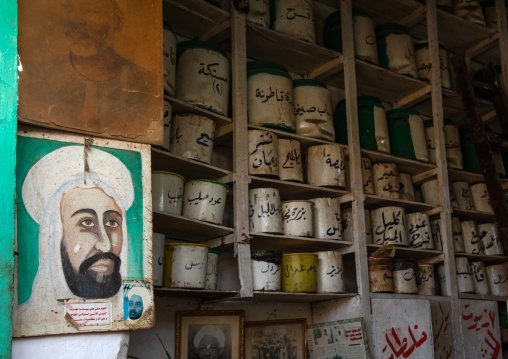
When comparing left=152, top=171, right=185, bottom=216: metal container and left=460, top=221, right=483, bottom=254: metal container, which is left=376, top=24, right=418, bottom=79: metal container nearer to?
left=460, top=221, right=483, bottom=254: metal container

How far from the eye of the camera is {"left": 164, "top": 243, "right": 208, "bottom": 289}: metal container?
2.95m

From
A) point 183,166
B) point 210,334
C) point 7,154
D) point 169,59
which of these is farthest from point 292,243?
point 7,154

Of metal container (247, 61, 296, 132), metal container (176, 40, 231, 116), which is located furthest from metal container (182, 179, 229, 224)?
metal container (247, 61, 296, 132)

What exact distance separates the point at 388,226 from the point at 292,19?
160 cm

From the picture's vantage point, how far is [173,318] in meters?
3.28

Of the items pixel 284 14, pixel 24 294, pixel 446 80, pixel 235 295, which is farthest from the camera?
pixel 446 80

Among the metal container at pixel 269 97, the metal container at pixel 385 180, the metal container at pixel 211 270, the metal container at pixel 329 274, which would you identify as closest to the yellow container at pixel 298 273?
the metal container at pixel 329 274

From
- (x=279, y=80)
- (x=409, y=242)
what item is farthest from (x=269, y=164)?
(x=409, y=242)

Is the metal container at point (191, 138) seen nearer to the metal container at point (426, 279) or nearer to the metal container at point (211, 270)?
the metal container at point (211, 270)

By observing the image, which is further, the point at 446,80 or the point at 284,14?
the point at 446,80

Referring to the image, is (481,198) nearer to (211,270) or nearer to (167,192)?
(211,270)

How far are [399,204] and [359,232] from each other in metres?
0.61

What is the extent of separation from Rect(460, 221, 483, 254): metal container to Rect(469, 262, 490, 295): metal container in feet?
0.35

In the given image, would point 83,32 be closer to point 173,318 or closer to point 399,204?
point 173,318
